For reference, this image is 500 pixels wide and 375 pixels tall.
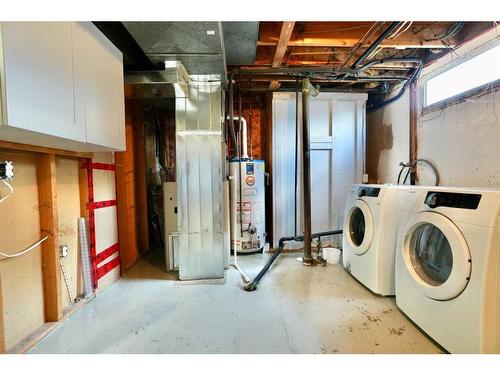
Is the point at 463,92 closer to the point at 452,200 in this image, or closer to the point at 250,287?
the point at 452,200

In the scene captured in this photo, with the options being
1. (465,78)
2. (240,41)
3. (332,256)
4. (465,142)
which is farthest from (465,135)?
(240,41)

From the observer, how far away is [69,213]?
1.97 meters

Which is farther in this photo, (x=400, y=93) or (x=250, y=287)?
(x=400, y=93)

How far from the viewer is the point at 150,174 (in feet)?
12.1

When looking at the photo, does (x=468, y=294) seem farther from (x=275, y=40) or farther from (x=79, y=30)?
(x=79, y=30)

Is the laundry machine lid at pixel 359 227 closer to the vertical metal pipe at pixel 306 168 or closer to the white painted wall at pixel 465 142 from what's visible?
the vertical metal pipe at pixel 306 168

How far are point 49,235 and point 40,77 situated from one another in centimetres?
113

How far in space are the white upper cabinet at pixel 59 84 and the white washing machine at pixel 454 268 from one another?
2.21m

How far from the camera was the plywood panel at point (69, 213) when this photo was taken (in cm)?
189

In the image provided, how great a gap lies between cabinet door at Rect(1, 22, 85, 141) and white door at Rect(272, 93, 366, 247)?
236 centimetres

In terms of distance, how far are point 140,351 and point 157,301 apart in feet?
2.08

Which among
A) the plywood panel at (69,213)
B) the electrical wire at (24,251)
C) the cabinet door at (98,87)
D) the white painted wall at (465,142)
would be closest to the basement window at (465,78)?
the white painted wall at (465,142)

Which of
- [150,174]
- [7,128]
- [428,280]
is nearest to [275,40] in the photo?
[7,128]
